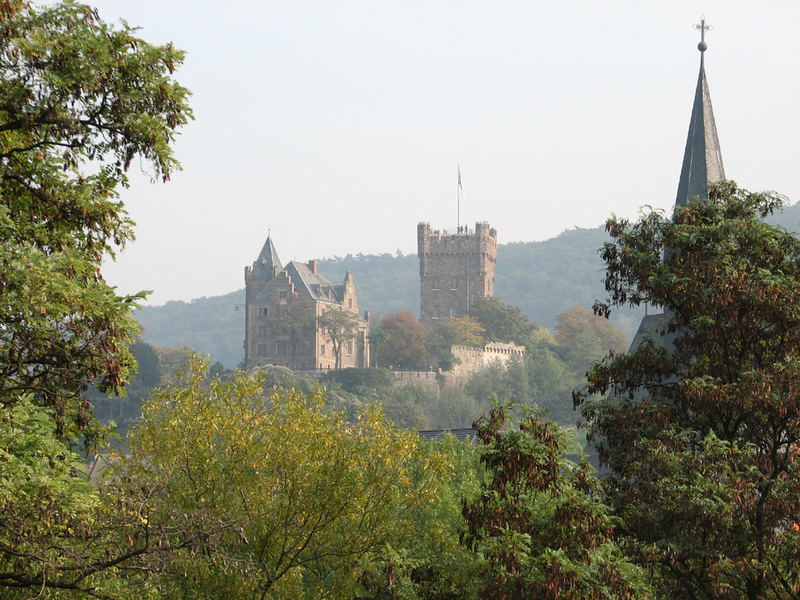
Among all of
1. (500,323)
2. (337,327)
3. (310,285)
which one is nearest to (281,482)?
(337,327)

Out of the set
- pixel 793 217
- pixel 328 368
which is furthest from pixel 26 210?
pixel 793 217

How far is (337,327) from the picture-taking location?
104688 millimetres

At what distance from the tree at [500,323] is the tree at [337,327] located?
15.7m

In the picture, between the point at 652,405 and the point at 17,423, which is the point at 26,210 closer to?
the point at 17,423

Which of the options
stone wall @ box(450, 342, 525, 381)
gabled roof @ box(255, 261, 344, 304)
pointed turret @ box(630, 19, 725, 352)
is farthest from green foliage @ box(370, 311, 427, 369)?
pointed turret @ box(630, 19, 725, 352)

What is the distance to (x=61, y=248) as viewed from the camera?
11781 millimetres

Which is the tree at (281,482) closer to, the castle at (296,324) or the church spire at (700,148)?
the church spire at (700,148)

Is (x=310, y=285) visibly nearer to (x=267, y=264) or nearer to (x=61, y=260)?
(x=267, y=264)

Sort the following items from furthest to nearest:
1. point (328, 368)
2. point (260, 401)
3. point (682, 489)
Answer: point (328, 368), point (260, 401), point (682, 489)

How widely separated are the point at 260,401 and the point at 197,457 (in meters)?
2.51

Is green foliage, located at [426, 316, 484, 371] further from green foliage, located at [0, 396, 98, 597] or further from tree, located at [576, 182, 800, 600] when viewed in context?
green foliage, located at [0, 396, 98, 597]

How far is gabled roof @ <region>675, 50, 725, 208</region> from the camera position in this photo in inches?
1517

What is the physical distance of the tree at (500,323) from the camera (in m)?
115

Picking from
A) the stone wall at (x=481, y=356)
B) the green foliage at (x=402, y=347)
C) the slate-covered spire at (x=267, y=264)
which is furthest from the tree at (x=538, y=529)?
the slate-covered spire at (x=267, y=264)
